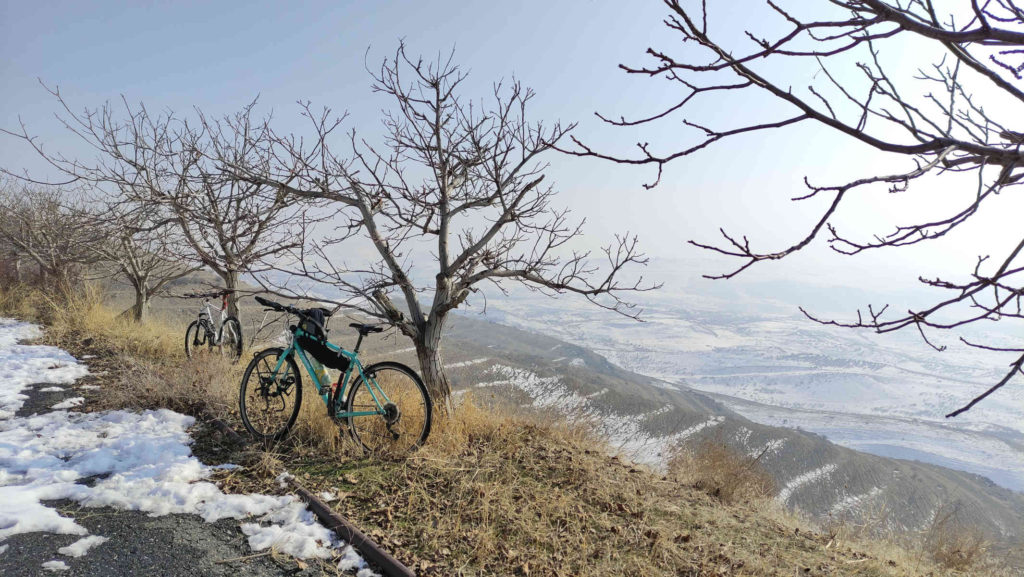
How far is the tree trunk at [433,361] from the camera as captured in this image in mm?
6066

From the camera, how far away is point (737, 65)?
166 cm

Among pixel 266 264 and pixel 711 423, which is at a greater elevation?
pixel 266 264

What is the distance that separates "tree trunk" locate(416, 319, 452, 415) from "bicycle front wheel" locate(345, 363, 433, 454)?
435mm

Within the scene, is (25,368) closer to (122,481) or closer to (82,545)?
(122,481)

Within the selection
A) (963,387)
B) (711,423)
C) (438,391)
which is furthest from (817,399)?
(438,391)

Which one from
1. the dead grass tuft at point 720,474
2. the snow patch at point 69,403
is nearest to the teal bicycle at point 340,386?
the snow patch at point 69,403

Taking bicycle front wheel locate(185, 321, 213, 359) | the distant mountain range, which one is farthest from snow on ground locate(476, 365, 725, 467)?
bicycle front wheel locate(185, 321, 213, 359)

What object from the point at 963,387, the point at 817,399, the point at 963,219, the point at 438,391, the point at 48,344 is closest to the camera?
the point at 963,219

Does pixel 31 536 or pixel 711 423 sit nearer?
pixel 31 536

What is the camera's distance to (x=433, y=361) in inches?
242

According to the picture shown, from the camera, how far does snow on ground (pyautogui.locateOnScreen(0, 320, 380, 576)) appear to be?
3.49 m

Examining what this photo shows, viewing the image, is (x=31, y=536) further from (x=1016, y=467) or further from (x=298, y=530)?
(x=1016, y=467)

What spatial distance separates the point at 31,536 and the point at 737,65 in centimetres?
475

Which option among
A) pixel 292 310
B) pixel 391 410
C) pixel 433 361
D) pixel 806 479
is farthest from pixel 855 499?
pixel 292 310
